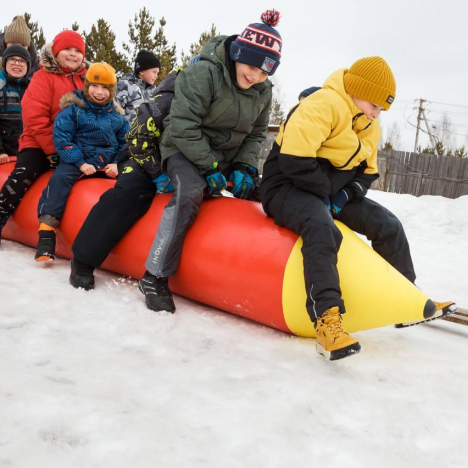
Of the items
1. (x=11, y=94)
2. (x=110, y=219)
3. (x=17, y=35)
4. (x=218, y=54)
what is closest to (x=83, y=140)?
(x=110, y=219)

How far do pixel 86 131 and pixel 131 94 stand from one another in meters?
1.81

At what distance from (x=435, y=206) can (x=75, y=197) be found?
21.6ft

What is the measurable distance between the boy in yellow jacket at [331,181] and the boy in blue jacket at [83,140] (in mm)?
1573

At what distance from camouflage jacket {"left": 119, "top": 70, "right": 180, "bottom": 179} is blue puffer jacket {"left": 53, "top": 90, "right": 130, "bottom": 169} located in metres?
0.66

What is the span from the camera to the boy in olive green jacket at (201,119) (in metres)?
2.76

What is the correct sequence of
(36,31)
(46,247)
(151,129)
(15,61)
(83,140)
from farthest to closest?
(36,31)
(15,61)
(83,140)
(46,247)
(151,129)

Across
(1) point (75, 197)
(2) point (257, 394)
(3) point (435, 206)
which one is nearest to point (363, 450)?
(2) point (257, 394)

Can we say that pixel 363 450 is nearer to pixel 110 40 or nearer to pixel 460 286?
pixel 460 286

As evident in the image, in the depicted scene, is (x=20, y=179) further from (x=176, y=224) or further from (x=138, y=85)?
(x=138, y=85)

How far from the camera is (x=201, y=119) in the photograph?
2.87 metres

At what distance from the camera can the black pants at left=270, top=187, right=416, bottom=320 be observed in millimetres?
2236

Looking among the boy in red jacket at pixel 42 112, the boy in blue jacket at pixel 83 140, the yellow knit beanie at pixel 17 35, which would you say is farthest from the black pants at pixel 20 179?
the yellow knit beanie at pixel 17 35

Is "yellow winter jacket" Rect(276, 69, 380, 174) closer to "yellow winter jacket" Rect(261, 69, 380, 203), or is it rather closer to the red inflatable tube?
"yellow winter jacket" Rect(261, 69, 380, 203)

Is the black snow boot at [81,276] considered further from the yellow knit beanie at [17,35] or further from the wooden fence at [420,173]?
the wooden fence at [420,173]
